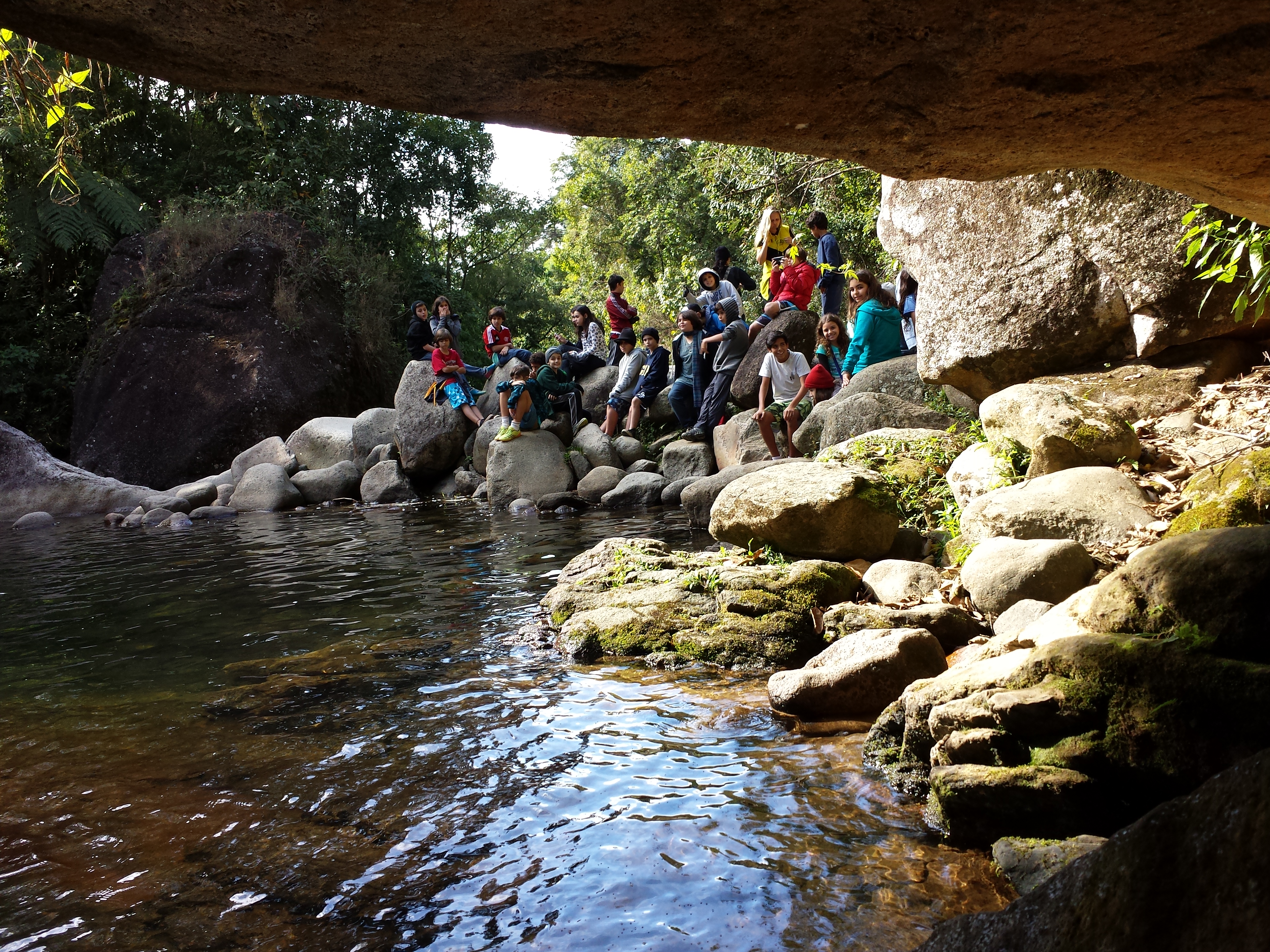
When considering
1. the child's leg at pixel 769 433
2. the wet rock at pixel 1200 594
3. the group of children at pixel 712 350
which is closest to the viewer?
the wet rock at pixel 1200 594

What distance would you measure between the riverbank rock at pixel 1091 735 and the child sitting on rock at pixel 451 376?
45.1 feet

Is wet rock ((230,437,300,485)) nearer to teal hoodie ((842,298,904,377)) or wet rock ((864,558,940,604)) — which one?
teal hoodie ((842,298,904,377))

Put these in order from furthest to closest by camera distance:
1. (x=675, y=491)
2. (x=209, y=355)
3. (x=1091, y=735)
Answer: (x=209, y=355) → (x=675, y=491) → (x=1091, y=735)

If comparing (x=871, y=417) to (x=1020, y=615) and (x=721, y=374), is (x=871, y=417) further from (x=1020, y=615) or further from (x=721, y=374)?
(x=1020, y=615)

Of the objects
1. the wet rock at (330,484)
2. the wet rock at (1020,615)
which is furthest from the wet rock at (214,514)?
the wet rock at (1020,615)

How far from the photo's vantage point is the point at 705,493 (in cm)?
1072

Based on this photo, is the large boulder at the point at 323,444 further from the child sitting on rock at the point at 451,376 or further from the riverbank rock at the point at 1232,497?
the riverbank rock at the point at 1232,497

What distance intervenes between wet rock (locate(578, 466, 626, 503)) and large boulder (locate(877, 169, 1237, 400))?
667 centimetres

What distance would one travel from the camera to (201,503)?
17469 mm

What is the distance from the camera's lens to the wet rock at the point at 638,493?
45.1 feet

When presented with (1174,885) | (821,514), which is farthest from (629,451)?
(1174,885)

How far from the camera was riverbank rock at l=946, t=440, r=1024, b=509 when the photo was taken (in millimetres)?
6672

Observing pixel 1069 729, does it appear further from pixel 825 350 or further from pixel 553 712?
pixel 825 350

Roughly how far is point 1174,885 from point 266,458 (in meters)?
18.8
